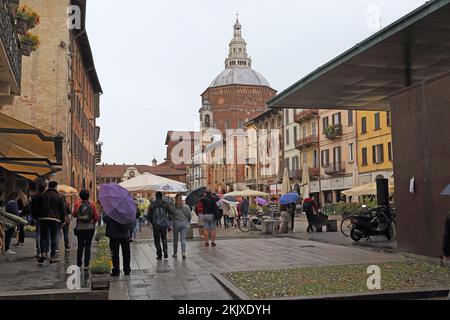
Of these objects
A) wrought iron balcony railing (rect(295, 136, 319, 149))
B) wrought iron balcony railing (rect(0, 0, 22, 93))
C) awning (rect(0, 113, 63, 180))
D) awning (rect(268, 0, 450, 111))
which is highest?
wrought iron balcony railing (rect(295, 136, 319, 149))

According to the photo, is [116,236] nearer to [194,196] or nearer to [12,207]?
[12,207]

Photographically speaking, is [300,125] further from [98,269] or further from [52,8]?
[98,269]

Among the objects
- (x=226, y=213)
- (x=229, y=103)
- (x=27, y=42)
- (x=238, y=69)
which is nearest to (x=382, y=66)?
(x=27, y=42)

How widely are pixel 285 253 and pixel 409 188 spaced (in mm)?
3674

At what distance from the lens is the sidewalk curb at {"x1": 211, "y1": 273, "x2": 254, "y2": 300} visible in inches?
291

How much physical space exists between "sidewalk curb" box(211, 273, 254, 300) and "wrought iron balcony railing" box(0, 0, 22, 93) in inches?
298

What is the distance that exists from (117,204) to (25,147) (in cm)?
430

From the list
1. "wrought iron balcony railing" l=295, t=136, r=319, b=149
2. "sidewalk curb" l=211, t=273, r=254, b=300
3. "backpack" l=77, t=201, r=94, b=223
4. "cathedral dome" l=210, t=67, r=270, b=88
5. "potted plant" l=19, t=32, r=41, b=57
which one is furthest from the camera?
"cathedral dome" l=210, t=67, r=270, b=88

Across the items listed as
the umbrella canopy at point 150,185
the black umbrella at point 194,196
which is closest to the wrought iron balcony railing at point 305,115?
the black umbrella at point 194,196

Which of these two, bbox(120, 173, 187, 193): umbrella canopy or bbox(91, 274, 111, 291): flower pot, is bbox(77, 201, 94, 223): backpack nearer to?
bbox(91, 274, 111, 291): flower pot

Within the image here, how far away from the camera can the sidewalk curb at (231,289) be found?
739cm

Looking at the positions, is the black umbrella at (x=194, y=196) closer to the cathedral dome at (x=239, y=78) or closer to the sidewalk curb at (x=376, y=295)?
the sidewalk curb at (x=376, y=295)

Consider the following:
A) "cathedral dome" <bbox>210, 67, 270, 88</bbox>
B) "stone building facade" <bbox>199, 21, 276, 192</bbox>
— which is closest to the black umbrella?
→ "stone building facade" <bbox>199, 21, 276, 192</bbox>
